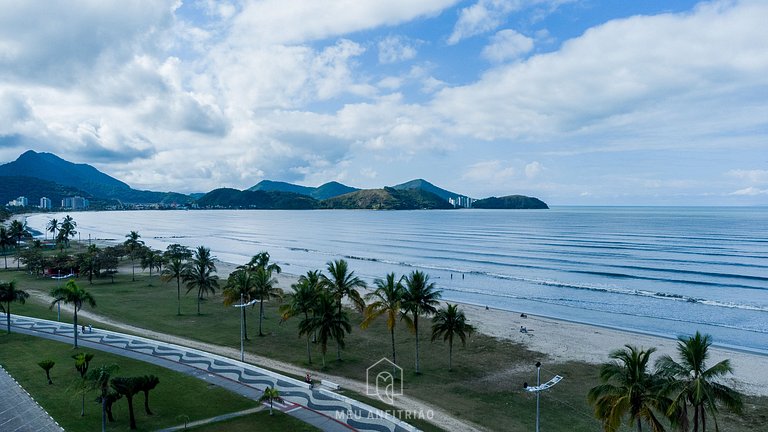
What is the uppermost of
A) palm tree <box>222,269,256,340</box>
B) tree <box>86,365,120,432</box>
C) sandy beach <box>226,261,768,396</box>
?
palm tree <box>222,269,256,340</box>

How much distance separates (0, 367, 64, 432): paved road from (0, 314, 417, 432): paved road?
7.67m

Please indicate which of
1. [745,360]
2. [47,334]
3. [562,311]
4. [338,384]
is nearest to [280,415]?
[338,384]

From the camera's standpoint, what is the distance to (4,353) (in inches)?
1447

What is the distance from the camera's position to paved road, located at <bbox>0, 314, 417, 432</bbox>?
25.4 meters

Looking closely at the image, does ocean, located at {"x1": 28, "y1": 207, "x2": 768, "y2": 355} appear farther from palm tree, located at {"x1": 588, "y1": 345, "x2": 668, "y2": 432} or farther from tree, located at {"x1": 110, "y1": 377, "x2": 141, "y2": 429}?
tree, located at {"x1": 110, "y1": 377, "x2": 141, "y2": 429}

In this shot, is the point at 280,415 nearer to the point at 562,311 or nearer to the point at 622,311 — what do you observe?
the point at 562,311

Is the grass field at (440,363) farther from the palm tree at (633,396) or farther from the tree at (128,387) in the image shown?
the tree at (128,387)

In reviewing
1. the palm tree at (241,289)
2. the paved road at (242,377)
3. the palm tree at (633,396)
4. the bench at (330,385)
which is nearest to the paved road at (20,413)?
the paved road at (242,377)

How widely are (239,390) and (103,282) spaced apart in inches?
2416

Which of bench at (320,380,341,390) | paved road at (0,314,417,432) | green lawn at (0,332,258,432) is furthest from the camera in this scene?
Result: bench at (320,380,341,390)

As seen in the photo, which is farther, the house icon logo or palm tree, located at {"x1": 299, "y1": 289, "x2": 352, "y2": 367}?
palm tree, located at {"x1": 299, "y1": 289, "x2": 352, "y2": 367}

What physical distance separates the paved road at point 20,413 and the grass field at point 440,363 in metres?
16.4

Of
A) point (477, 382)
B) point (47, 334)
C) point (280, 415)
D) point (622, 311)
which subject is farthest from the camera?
point (622, 311)

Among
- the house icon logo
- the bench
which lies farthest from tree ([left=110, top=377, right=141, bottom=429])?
the house icon logo
